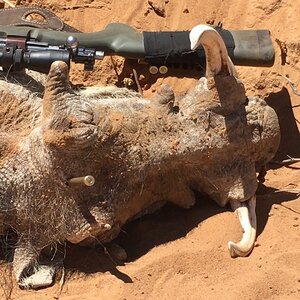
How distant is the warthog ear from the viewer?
4352 millimetres

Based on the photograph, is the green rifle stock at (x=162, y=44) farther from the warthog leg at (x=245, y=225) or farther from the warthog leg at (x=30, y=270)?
the warthog leg at (x=30, y=270)

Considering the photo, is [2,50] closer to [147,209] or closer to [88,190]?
[88,190]

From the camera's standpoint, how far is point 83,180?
437cm

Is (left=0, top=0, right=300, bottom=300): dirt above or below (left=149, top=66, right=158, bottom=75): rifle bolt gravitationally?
below

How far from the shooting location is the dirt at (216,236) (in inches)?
180

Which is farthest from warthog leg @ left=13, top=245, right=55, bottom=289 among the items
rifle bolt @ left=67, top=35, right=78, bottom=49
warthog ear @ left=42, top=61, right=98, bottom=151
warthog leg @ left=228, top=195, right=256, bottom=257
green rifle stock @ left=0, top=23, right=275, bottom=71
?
green rifle stock @ left=0, top=23, right=275, bottom=71

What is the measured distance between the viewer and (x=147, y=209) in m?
5.04

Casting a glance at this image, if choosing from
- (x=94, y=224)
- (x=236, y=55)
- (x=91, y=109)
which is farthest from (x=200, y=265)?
(x=236, y=55)

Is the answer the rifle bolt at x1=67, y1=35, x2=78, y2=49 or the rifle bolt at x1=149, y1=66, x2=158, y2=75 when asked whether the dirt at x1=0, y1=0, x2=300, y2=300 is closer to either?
the rifle bolt at x1=149, y1=66, x2=158, y2=75

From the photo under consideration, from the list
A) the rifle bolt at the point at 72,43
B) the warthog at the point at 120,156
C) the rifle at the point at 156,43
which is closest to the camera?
the warthog at the point at 120,156

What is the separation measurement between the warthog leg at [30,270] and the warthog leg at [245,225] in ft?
3.53

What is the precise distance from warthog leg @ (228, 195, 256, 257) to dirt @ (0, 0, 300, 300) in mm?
55

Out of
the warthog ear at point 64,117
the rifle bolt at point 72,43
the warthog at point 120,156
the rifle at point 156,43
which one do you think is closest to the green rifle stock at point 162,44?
the rifle at point 156,43

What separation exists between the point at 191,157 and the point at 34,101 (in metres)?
0.97
